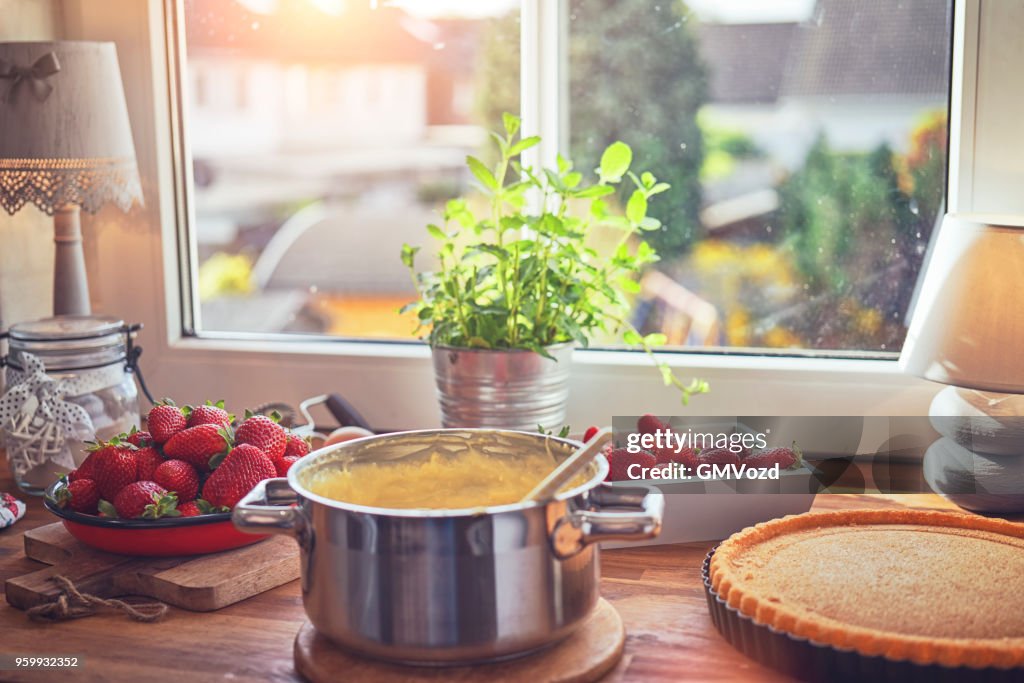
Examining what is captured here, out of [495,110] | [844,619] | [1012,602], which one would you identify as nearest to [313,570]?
[844,619]

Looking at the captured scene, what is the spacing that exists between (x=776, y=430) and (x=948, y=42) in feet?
1.70

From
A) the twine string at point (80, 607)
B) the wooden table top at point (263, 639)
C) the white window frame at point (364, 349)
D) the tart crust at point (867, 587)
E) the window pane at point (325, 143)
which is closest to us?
the tart crust at point (867, 587)

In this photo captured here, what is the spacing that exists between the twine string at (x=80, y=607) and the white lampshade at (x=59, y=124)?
23.2 inches

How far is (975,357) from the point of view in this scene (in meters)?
1.10

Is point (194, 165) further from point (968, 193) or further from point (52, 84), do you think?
point (968, 193)

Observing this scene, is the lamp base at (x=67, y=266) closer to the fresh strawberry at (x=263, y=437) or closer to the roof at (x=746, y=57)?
the fresh strawberry at (x=263, y=437)

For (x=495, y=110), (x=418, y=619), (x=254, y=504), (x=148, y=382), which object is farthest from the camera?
(x=148, y=382)

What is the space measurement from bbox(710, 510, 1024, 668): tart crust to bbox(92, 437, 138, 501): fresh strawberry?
55cm

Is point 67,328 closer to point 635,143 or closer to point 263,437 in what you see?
point 263,437

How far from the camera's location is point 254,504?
0.91 metres

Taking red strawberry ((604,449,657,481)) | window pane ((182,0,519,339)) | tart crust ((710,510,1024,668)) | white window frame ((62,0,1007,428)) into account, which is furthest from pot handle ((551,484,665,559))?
window pane ((182,0,519,339))

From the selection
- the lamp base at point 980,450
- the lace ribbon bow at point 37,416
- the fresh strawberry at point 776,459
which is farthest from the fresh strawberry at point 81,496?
the lamp base at point 980,450

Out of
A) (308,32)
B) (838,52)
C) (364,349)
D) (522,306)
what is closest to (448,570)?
(522,306)

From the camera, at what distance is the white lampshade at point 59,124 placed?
1365 mm
